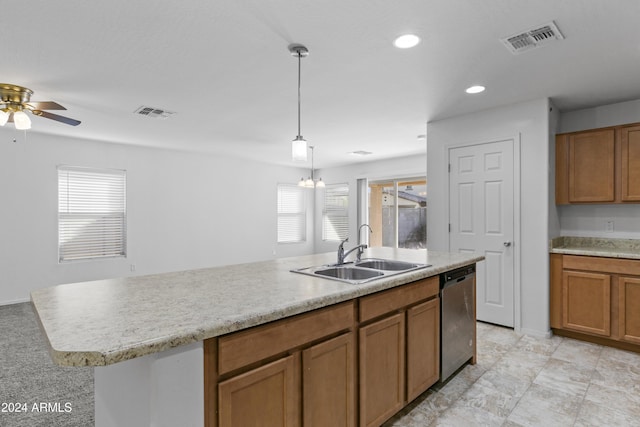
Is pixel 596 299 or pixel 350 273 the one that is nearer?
pixel 350 273

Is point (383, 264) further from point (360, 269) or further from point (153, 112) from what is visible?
point (153, 112)

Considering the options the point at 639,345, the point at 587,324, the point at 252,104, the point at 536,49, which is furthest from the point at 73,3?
the point at 639,345

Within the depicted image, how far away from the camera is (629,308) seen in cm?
306

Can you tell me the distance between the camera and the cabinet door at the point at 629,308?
302cm

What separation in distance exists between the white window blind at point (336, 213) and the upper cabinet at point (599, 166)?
494cm

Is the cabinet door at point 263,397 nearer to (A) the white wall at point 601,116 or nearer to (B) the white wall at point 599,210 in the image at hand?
(B) the white wall at point 599,210

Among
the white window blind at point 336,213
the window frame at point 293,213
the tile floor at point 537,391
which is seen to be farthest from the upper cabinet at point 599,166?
the window frame at point 293,213

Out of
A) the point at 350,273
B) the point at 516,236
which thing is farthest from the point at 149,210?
the point at 516,236

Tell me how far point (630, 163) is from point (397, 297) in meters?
3.02

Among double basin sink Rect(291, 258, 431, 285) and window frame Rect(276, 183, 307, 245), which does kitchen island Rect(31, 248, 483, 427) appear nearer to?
double basin sink Rect(291, 258, 431, 285)

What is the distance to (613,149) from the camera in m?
3.36

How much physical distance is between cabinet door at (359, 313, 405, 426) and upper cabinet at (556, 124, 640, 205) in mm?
2859

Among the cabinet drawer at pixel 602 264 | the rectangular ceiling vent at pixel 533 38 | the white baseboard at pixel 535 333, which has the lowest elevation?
the white baseboard at pixel 535 333

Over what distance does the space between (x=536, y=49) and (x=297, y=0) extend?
5.95 ft
